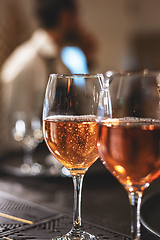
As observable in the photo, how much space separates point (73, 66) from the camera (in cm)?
291

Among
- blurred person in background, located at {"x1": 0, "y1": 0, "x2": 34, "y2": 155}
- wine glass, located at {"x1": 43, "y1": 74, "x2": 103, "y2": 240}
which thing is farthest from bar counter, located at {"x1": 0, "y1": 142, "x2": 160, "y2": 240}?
blurred person in background, located at {"x1": 0, "y1": 0, "x2": 34, "y2": 155}

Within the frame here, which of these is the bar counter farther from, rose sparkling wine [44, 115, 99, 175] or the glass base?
rose sparkling wine [44, 115, 99, 175]

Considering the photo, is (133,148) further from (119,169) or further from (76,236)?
(76,236)

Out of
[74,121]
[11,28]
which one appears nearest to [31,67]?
[11,28]

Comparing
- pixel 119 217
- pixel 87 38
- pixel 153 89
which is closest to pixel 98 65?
pixel 87 38

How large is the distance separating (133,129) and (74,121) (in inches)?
7.5

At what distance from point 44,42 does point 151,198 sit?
2.44 metres

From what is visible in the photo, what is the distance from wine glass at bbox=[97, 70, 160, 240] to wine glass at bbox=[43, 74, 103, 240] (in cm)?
14

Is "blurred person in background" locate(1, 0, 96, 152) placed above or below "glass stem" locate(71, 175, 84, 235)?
Answer: above

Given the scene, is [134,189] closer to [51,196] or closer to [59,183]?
[51,196]

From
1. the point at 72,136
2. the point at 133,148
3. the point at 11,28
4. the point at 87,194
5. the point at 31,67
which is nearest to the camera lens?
the point at 133,148

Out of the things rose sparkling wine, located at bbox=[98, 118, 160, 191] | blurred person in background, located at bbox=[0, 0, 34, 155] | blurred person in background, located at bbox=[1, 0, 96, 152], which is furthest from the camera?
blurred person in background, located at bbox=[0, 0, 34, 155]

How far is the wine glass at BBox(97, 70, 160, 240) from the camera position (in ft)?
1.47

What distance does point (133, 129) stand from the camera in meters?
0.45
